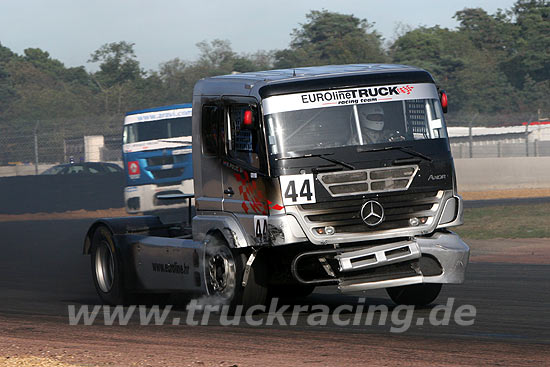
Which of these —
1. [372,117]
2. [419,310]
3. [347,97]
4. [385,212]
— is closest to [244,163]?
[347,97]

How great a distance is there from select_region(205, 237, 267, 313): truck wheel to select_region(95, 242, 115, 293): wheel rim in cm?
243

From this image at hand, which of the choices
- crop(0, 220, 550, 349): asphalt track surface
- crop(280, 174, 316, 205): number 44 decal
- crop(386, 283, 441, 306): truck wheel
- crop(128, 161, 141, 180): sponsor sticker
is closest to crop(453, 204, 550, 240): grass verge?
crop(0, 220, 550, 349): asphalt track surface

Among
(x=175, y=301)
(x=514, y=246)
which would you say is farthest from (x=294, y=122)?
(x=514, y=246)

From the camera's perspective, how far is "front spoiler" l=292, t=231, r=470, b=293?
896cm

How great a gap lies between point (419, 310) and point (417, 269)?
2.70 ft

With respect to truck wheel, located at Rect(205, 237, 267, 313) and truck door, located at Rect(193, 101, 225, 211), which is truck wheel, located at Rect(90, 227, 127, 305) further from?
truck wheel, located at Rect(205, 237, 267, 313)

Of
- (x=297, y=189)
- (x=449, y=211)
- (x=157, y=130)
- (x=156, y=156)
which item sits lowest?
(x=449, y=211)

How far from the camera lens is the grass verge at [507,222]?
805 inches

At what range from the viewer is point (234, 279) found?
9.35 meters

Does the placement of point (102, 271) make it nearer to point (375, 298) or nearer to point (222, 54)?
point (375, 298)

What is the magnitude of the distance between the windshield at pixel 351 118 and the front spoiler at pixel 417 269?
1.04m

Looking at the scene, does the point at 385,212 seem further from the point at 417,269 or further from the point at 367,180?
the point at 417,269

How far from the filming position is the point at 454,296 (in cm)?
1079

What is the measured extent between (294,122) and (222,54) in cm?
8086
